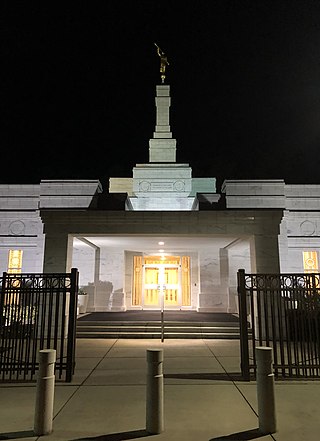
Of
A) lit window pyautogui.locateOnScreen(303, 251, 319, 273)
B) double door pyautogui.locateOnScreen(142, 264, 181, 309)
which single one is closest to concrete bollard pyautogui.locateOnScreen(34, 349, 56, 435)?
double door pyautogui.locateOnScreen(142, 264, 181, 309)

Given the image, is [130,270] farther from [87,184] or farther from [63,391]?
[63,391]

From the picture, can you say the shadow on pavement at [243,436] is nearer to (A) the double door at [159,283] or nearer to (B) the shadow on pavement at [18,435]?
(B) the shadow on pavement at [18,435]

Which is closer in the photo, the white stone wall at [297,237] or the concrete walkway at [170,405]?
the concrete walkway at [170,405]

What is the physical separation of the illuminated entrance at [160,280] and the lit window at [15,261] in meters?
7.31

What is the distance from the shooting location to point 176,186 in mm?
24922

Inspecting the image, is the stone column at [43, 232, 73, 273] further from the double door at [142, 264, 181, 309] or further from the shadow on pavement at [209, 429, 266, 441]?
the shadow on pavement at [209, 429, 266, 441]

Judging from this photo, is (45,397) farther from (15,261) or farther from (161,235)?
(15,261)

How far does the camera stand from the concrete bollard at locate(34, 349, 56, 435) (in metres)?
4.66

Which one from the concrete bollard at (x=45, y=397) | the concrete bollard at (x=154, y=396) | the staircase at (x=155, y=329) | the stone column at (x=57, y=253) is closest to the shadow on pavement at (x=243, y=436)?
the concrete bollard at (x=154, y=396)

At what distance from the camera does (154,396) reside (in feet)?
15.6

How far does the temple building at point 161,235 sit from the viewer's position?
13.7m

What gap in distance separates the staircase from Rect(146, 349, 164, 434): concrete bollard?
27.6 ft

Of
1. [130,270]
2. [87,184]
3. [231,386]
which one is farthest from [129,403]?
[87,184]

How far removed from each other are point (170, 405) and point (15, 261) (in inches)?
714
